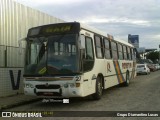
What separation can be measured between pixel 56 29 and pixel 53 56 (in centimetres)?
107

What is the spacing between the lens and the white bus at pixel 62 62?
11.7 meters

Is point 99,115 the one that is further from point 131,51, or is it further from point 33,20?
point 131,51

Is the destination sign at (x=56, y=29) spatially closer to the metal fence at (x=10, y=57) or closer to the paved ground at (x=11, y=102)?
the metal fence at (x=10, y=57)

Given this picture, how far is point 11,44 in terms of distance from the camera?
639 inches

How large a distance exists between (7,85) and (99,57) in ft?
14.5

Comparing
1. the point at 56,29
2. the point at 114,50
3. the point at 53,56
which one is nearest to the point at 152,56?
the point at 114,50

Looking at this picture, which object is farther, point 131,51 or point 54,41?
point 131,51

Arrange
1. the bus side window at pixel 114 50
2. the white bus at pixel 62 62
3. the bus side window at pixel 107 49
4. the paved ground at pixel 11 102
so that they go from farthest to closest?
the bus side window at pixel 114 50
the bus side window at pixel 107 49
the paved ground at pixel 11 102
the white bus at pixel 62 62

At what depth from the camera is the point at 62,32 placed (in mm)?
12258

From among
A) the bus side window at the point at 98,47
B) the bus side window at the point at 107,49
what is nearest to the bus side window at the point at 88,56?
the bus side window at the point at 98,47

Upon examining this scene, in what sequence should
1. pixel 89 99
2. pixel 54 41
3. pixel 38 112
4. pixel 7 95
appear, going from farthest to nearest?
pixel 7 95, pixel 89 99, pixel 54 41, pixel 38 112

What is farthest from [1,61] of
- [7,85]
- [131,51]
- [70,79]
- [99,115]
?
Answer: [131,51]

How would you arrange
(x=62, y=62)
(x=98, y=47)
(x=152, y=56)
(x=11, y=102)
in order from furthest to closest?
(x=152, y=56) → (x=98, y=47) → (x=11, y=102) → (x=62, y=62)

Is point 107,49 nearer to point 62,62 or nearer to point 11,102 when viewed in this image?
point 62,62
